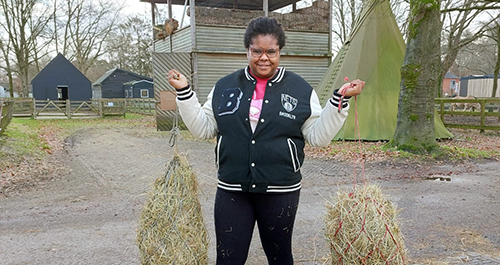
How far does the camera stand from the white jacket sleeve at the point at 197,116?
2.11 metres

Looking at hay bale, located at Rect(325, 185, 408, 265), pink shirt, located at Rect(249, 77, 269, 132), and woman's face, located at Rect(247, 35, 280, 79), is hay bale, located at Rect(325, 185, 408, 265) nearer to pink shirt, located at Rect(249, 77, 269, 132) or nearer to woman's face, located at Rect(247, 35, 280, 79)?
pink shirt, located at Rect(249, 77, 269, 132)

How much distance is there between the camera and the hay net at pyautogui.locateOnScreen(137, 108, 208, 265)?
85.4 inches

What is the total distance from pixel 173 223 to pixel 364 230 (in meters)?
1.07

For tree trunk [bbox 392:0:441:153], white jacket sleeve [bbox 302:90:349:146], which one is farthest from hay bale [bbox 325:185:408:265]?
tree trunk [bbox 392:0:441:153]

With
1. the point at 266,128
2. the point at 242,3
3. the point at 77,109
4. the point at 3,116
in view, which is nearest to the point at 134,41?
the point at 77,109

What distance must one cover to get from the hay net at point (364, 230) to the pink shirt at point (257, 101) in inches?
25.0

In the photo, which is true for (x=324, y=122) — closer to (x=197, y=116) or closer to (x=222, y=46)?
(x=197, y=116)

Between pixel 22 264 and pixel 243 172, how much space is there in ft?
7.86

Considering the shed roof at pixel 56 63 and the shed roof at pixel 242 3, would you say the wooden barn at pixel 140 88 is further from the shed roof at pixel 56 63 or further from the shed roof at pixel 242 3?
the shed roof at pixel 242 3

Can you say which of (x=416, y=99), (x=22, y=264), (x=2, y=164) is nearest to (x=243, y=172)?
(x=22, y=264)

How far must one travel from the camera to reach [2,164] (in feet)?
22.9

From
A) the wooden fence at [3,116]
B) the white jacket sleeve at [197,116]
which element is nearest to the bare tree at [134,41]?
the wooden fence at [3,116]

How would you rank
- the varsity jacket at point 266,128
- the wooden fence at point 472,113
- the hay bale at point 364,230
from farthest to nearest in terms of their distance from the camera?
the wooden fence at point 472,113 → the varsity jacket at point 266,128 → the hay bale at point 364,230

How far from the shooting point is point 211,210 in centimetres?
476
